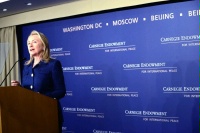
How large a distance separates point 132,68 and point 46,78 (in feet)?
6.36

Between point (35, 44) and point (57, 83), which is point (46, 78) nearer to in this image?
point (57, 83)

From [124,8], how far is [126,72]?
1062mm

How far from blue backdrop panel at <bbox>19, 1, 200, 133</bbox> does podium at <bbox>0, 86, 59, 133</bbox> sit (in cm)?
215

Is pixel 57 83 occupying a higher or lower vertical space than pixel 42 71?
lower

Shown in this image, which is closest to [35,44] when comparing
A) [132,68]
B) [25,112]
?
[25,112]

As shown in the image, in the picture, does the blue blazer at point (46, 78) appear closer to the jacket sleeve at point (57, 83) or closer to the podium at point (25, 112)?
the jacket sleeve at point (57, 83)

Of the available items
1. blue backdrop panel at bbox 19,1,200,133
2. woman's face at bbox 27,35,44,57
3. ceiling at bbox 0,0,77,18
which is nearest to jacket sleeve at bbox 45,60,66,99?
woman's face at bbox 27,35,44,57

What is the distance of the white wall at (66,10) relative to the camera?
4.47 m

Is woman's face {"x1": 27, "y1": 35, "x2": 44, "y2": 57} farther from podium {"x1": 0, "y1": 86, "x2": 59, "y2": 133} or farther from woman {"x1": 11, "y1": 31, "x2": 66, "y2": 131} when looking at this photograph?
podium {"x1": 0, "y1": 86, "x2": 59, "y2": 133}

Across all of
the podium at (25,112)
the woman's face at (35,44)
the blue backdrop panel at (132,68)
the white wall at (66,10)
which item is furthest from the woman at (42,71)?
the white wall at (66,10)

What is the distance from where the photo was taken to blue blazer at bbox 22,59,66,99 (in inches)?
110

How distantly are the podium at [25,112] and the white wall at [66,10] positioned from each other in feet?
8.17

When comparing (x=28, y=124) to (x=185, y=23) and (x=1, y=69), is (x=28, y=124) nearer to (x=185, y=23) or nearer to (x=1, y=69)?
(x=185, y=23)

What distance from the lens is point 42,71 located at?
112 inches
